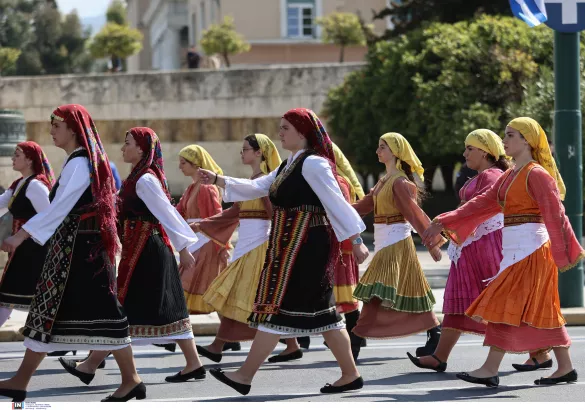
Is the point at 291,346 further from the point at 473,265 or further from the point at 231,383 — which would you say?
the point at 231,383

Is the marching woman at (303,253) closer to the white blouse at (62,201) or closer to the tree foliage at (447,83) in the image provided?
the white blouse at (62,201)

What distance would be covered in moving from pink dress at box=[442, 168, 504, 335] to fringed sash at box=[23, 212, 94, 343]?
302 centimetres

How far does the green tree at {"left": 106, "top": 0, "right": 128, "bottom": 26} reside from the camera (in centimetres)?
8375

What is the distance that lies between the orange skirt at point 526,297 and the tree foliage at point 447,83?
16.2 m

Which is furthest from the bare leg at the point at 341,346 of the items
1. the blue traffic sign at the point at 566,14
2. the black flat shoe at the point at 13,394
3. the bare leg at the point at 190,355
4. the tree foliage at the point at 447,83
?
the tree foliage at the point at 447,83

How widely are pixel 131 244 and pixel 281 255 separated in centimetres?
112

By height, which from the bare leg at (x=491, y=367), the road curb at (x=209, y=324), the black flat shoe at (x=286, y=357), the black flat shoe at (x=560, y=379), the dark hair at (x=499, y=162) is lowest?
the road curb at (x=209, y=324)

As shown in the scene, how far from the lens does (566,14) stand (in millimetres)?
12961

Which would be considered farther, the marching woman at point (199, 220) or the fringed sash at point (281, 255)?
the marching woman at point (199, 220)

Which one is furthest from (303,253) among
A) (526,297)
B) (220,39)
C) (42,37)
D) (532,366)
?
(42,37)

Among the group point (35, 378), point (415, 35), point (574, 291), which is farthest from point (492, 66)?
point (35, 378)

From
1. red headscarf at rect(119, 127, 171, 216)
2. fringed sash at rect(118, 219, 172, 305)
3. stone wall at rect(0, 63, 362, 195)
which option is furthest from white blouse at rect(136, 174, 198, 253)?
stone wall at rect(0, 63, 362, 195)

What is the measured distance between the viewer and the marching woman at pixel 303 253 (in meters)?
8.58
